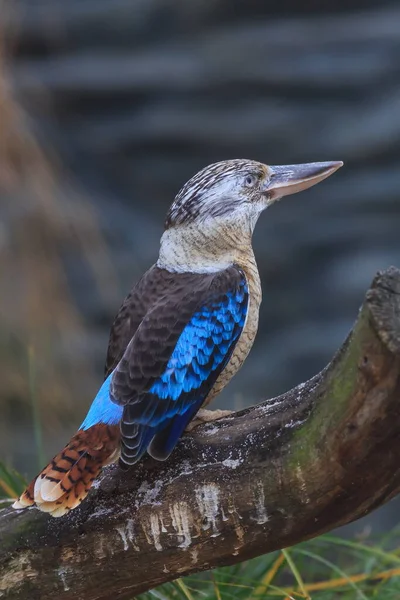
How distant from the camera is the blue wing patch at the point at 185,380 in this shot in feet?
6.77

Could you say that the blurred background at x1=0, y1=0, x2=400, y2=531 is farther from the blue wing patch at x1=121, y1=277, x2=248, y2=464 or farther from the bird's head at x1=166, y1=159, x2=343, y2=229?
the blue wing patch at x1=121, y1=277, x2=248, y2=464

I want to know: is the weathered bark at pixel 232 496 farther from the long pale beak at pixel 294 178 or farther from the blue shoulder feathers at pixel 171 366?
the long pale beak at pixel 294 178

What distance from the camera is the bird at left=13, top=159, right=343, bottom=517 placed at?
6.72 feet

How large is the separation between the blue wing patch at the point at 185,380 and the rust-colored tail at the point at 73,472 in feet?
0.20

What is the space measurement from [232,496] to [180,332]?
0.43 m

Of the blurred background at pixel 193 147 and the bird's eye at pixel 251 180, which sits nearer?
the bird's eye at pixel 251 180

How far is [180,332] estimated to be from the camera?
2.21m

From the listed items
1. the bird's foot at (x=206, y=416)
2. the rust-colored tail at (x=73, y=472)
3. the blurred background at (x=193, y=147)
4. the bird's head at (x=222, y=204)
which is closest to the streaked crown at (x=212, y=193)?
the bird's head at (x=222, y=204)

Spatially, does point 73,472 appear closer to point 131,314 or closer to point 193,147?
point 131,314

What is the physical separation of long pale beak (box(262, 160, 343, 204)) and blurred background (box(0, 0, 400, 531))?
2640 mm

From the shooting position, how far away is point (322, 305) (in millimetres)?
5379

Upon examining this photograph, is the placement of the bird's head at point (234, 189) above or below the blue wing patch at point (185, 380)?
above

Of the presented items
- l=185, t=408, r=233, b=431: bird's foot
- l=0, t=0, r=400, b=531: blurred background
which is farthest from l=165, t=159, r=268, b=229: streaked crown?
l=0, t=0, r=400, b=531: blurred background

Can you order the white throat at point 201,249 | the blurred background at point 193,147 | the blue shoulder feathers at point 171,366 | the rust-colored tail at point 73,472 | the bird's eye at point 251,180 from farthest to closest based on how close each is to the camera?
the blurred background at point 193,147
the bird's eye at point 251,180
the white throat at point 201,249
the blue shoulder feathers at point 171,366
the rust-colored tail at point 73,472
